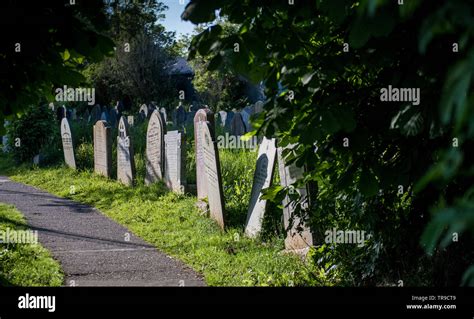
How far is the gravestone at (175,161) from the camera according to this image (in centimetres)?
1140

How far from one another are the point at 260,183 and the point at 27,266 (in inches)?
117

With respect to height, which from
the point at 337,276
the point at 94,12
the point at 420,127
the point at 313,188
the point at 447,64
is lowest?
the point at 337,276

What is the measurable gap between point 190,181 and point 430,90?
9396 mm

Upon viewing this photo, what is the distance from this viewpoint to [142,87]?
31.9 meters

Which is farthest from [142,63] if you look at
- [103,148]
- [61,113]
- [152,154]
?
[152,154]

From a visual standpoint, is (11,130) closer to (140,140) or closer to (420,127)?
(140,140)

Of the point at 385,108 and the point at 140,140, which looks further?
the point at 140,140

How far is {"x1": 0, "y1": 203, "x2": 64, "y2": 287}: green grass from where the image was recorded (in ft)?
20.2

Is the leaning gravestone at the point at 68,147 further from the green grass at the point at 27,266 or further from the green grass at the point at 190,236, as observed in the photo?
the green grass at the point at 27,266

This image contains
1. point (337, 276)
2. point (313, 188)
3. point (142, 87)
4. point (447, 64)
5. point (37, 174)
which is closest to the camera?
point (447, 64)

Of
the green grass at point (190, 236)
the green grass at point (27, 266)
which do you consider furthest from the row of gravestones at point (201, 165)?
the green grass at point (27, 266)

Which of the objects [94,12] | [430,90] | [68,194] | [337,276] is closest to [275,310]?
[337,276]

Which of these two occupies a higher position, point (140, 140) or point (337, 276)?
point (140, 140)

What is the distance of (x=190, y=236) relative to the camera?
8609 mm
